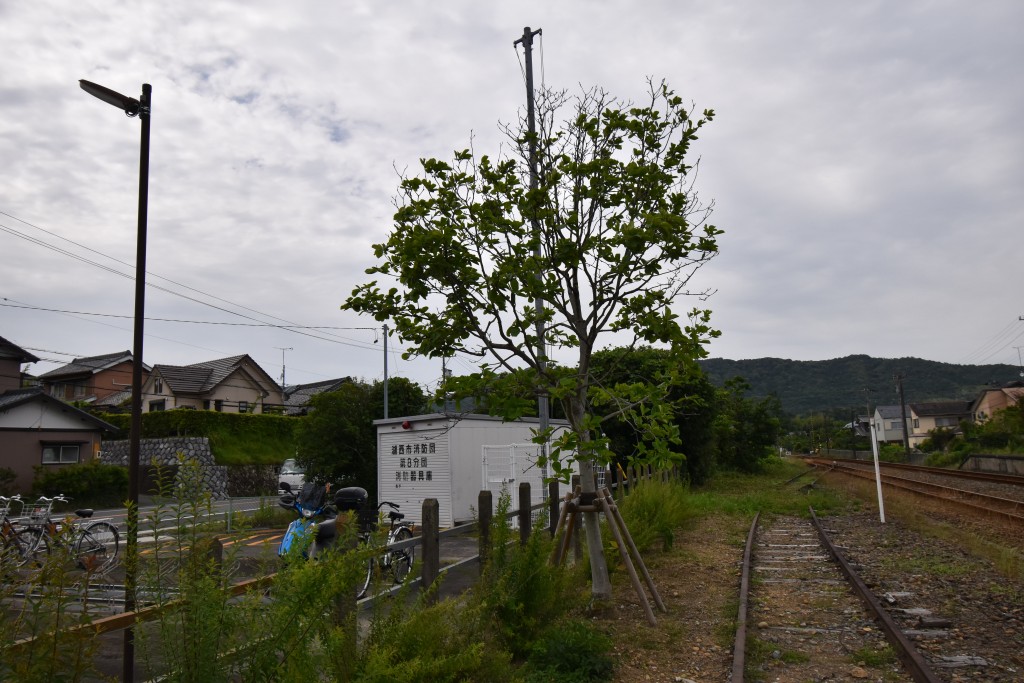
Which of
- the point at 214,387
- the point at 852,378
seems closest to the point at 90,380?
the point at 214,387

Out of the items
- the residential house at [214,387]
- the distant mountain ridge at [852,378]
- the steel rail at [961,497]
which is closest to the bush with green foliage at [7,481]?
the residential house at [214,387]

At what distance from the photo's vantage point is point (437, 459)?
53.7 feet

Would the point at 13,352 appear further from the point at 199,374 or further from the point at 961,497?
the point at 961,497

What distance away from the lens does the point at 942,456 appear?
41312 mm

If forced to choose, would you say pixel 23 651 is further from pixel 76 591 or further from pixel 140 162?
pixel 140 162

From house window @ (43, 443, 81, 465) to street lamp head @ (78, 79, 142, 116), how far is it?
28144 mm

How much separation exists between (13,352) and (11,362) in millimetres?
591

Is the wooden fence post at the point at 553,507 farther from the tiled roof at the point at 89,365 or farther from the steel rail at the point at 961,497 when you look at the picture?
the tiled roof at the point at 89,365

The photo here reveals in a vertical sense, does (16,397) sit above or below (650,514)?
above

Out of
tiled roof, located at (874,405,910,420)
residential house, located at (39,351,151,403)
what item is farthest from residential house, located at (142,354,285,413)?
tiled roof, located at (874,405,910,420)

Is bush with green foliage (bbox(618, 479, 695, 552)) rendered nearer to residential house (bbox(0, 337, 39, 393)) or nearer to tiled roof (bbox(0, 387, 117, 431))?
tiled roof (bbox(0, 387, 117, 431))

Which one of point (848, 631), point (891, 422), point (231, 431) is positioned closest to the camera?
point (848, 631)

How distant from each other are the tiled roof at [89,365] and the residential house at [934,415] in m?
82.9

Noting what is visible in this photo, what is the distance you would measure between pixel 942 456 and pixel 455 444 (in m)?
36.2
